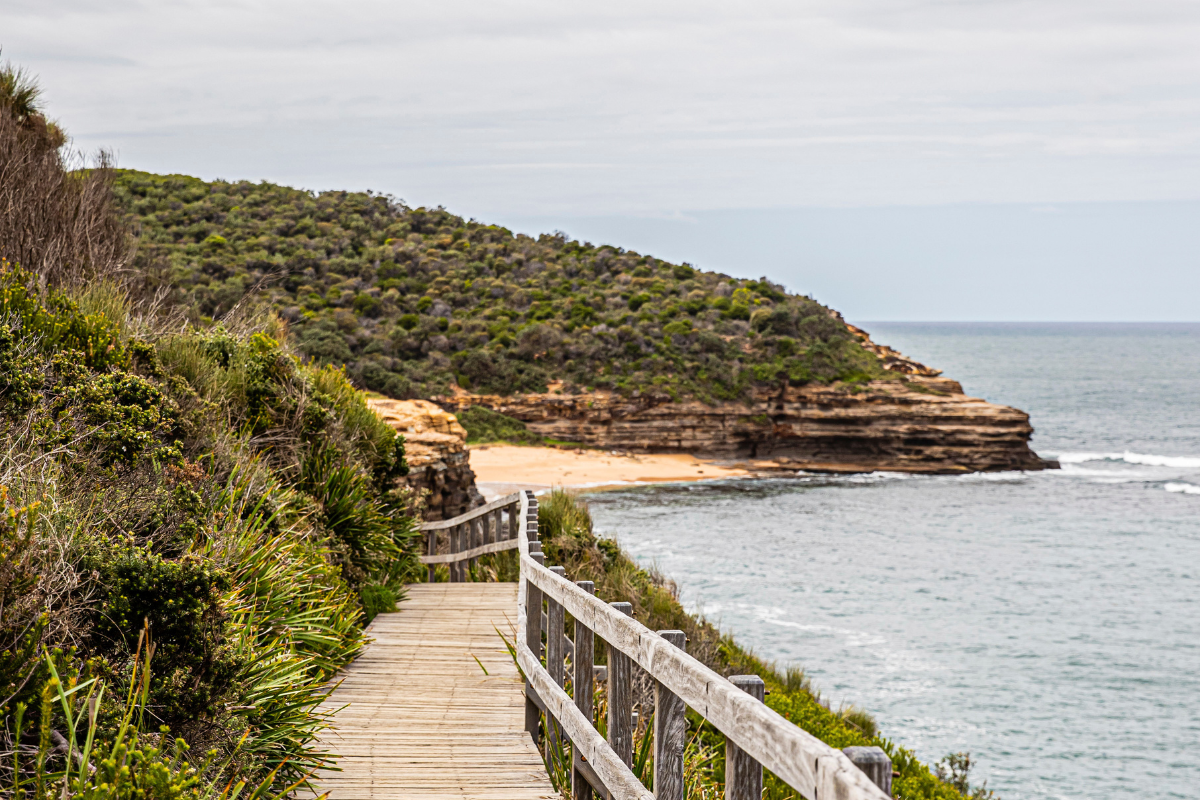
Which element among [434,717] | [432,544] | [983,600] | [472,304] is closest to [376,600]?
[434,717]

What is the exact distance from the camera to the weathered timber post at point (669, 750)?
3291 millimetres

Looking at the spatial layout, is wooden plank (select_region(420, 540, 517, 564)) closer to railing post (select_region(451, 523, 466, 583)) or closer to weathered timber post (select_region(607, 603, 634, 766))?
railing post (select_region(451, 523, 466, 583))

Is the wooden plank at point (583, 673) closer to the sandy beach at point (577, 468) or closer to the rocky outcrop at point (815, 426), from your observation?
the sandy beach at point (577, 468)

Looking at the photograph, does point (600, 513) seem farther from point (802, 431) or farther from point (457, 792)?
point (457, 792)

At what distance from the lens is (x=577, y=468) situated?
139 feet

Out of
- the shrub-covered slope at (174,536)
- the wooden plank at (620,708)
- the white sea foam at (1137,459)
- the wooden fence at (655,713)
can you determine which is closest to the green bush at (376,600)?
the shrub-covered slope at (174,536)

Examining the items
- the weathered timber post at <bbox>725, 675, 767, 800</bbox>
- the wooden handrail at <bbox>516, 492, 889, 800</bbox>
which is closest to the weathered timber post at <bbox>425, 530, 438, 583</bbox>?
the wooden handrail at <bbox>516, 492, 889, 800</bbox>

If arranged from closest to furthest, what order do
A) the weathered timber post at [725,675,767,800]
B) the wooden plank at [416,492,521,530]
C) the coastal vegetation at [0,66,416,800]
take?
the weathered timber post at [725,675,767,800] → the coastal vegetation at [0,66,416,800] → the wooden plank at [416,492,521,530]

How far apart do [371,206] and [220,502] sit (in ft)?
214

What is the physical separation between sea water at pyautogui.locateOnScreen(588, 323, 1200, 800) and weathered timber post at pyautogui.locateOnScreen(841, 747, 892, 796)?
1363cm

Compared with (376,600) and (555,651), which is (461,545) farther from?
(555,651)

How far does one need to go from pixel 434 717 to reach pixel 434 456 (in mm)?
8912

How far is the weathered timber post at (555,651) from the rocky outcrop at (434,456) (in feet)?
29.5

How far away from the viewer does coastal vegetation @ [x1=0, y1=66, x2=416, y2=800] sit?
364 cm
